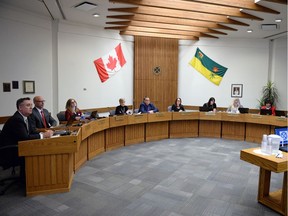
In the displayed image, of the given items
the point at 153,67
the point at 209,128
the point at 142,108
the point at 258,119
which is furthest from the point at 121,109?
the point at 258,119

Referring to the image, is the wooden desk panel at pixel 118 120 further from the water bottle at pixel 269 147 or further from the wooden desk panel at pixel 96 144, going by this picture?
the water bottle at pixel 269 147

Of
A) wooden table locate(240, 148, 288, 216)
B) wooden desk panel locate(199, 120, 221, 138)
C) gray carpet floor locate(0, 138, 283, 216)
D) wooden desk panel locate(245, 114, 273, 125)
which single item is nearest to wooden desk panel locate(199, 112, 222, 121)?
wooden desk panel locate(199, 120, 221, 138)

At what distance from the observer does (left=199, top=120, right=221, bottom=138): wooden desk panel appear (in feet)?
26.0

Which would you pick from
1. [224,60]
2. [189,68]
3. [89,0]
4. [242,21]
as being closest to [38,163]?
[89,0]

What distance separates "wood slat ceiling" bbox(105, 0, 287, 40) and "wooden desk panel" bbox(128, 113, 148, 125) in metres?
2.63

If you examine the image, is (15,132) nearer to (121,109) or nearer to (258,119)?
(121,109)

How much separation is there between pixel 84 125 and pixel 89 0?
2800 millimetres

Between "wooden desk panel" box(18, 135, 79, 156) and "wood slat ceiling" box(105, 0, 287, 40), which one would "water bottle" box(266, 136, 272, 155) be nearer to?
"wooden desk panel" box(18, 135, 79, 156)

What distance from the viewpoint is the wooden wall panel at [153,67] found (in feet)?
30.6

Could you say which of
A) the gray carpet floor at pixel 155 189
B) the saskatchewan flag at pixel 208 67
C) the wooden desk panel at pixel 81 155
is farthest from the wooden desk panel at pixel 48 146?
the saskatchewan flag at pixel 208 67

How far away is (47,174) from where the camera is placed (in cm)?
362

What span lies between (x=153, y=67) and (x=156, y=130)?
3.05 m

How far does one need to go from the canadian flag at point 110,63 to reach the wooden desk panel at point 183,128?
112 inches

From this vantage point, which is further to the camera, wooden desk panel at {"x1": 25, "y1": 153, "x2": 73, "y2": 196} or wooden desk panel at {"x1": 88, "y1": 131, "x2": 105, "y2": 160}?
wooden desk panel at {"x1": 88, "y1": 131, "x2": 105, "y2": 160}
